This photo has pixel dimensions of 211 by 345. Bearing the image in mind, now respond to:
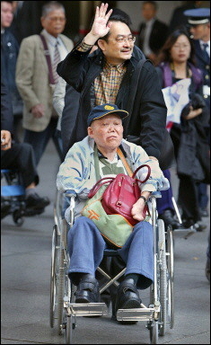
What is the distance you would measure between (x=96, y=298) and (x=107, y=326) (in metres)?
0.45

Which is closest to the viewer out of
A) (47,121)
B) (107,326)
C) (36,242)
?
(47,121)

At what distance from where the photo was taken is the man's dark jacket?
Result: 2.76m

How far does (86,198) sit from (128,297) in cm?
35

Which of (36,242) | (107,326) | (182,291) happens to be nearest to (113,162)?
(107,326)

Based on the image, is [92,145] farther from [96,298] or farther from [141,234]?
[96,298]

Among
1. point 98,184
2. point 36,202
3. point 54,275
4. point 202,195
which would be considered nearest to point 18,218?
point 36,202

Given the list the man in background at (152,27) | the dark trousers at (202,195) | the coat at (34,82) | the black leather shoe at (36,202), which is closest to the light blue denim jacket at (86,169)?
the coat at (34,82)

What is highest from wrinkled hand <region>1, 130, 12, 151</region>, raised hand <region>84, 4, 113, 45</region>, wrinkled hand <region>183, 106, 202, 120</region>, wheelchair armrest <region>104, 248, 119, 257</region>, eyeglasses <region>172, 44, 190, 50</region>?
raised hand <region>84, 4, 113, 45</region>

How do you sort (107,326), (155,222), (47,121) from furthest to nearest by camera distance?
(107,326) → (47,121) → (155,222)

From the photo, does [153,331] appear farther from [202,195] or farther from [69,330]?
[202,195]

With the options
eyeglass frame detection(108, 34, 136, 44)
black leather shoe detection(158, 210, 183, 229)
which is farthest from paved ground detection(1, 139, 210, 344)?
eyeglass frame detection(108, 34, 136, 44)

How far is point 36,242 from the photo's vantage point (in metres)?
12.5

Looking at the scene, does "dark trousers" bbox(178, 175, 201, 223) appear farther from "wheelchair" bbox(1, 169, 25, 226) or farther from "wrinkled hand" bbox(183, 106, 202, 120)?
"wheelchair" bbox(1, 169, 25, 226)

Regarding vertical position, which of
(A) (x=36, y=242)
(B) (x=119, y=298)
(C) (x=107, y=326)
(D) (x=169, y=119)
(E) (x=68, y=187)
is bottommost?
(A) (x=36, y=242)
